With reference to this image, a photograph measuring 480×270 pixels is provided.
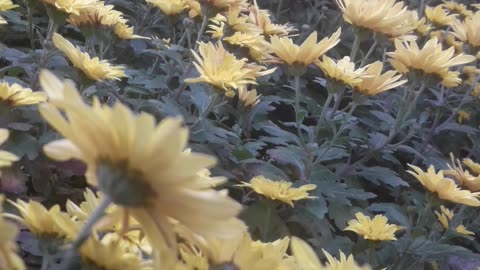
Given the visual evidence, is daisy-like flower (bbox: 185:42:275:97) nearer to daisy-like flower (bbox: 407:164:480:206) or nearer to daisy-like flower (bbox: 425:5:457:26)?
daisy-like flower (bbox: 407:164:480:206)

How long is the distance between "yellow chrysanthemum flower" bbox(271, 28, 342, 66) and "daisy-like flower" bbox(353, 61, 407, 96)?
0.09m

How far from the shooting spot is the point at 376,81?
144 cm

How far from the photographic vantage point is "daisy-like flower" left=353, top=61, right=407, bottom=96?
1.43m

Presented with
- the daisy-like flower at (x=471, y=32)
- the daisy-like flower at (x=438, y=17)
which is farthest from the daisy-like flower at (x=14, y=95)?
the daisy-like flower at (x=438, y=17)

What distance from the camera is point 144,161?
19.0 inches

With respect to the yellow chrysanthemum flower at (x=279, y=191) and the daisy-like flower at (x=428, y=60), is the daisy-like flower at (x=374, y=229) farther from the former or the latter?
the daisy-like flower at (x=428, y=60)

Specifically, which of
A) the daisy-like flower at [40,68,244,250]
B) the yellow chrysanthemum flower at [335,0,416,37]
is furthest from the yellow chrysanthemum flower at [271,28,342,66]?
the daisy-like flower at [40,68,244,250]

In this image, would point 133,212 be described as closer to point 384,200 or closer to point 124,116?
point 124,116

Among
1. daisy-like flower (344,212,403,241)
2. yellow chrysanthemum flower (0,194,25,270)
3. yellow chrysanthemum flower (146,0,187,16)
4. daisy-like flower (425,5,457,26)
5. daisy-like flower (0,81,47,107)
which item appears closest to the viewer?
yellow chrysanthemum flower (0,194,25,270)

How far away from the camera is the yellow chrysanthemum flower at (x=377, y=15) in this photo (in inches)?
60.4

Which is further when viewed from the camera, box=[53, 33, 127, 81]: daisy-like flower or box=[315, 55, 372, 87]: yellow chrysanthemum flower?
box=[315, 55, 372, 87]: yellow chrysanthemum flower

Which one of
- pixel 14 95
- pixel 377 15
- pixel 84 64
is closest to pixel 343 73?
pixel 377 15

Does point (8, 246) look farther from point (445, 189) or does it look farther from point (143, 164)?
point (445, 189)

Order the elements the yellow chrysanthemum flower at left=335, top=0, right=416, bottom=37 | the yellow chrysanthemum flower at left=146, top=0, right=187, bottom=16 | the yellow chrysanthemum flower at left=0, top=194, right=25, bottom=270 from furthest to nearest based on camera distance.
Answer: the yellow chrysanthemum flower at left=146, top=0, right=187, bottom=16 < the yellow chrysanthemum flower at left=335, top=0, right=416, bottom=37 < the yellow chrysanthemum flower at left=0, top=194, right=25, bottom=270
